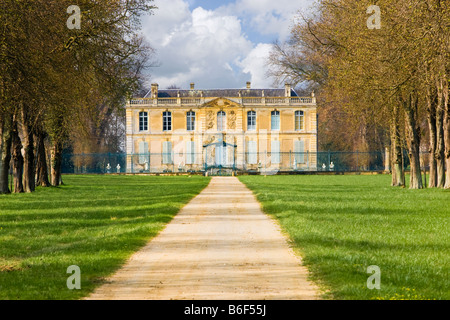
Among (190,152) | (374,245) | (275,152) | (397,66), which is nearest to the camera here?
(374,245)

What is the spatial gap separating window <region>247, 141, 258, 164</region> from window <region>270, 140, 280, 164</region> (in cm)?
170

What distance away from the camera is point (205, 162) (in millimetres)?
63656

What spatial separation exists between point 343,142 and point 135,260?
54990mm

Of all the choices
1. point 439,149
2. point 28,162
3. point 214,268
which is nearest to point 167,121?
point 28,162

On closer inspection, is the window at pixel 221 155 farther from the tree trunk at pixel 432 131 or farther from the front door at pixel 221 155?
the tree trunk at pixel 432 131

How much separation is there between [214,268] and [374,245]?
3407 mm

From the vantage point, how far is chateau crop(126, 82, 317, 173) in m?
64.2

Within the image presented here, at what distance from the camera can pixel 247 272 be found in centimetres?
796

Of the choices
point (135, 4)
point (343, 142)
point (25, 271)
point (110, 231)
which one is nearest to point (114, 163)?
point (343, 142)

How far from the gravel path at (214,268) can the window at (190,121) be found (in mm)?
52373

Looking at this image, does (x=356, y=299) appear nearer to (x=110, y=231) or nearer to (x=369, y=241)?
(x=369, y=241)

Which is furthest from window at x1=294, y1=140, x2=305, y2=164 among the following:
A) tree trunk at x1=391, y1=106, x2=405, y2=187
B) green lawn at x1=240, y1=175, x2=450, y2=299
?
green lawn at x1=240, y1=175, x2=450, y2=299

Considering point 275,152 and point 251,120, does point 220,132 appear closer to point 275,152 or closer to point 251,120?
point 251,120
